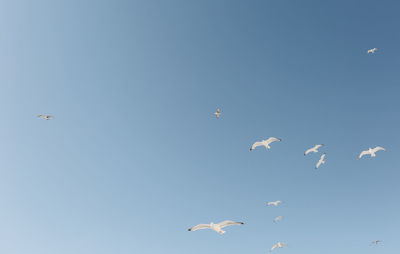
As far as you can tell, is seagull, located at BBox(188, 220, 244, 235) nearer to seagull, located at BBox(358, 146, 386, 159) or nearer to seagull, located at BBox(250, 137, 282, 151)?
seagull, located at BBox(250, 137, 282, 151)

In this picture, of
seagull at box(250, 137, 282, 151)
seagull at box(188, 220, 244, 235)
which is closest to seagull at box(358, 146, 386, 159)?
seagull at box(250, 137, 282, 151)

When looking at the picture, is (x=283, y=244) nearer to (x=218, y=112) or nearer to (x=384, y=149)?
(x=384, y=149)

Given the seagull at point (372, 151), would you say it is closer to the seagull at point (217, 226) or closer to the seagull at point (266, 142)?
the seagull at point (266, 142)

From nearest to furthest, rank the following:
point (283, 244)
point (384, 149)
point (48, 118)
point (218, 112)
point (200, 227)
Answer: point (200, 227) → point (218, 112) → point (48, 118) → point (384, 149) → point (283, 244)

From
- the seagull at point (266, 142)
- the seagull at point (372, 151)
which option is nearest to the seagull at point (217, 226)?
the seagull at point (266, 142)

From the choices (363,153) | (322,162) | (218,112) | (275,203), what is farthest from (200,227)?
(363,153)

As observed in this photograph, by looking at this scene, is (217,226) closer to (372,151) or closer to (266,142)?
(266,142)

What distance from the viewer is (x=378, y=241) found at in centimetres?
8106

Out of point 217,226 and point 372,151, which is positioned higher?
point 372,151

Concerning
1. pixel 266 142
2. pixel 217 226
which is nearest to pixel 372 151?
pixel 266 142

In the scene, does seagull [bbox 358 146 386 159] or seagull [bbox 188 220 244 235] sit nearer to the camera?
seagull [bbox 188 220 244 235]

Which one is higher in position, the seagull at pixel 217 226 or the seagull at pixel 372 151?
the seagull at pixel 372 151

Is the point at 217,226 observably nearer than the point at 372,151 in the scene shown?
Yes

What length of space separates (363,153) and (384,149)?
4.47 meters
